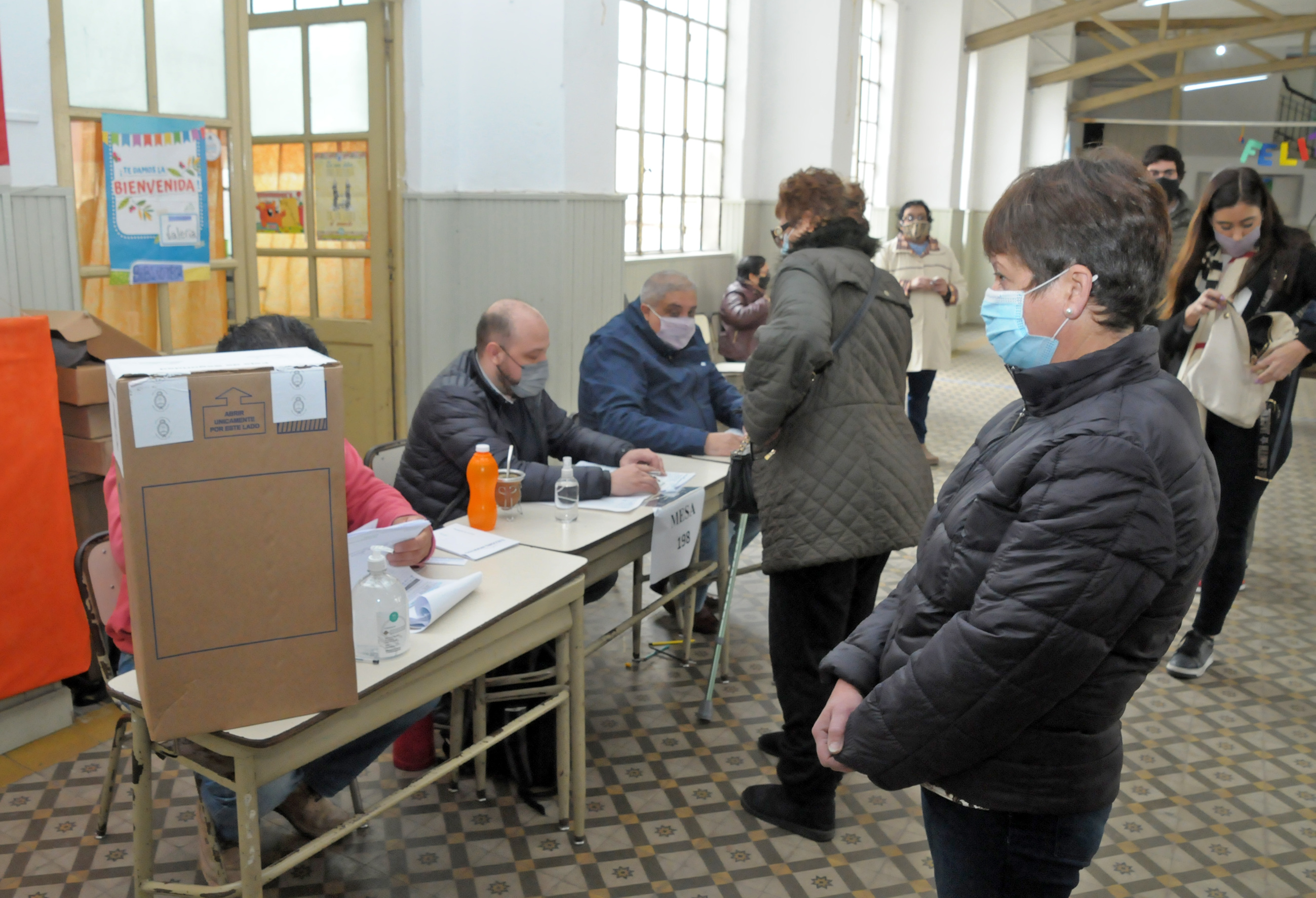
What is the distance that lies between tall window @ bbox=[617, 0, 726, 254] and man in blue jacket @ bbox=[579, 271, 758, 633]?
3526mm

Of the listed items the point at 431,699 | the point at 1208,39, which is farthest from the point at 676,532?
the point at 1208,39

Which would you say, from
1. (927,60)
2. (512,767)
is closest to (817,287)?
(512,767)

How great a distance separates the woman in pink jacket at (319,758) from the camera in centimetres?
201

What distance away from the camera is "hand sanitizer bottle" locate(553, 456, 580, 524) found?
272cm

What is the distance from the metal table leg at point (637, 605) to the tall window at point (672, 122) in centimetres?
399

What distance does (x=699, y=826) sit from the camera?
2635 mm

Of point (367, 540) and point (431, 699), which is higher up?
point (367, 540)

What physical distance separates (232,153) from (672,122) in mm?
4486

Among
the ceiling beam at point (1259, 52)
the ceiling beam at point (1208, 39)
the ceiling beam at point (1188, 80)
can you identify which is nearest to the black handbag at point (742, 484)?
the ceiling beam at point (1208, 39)

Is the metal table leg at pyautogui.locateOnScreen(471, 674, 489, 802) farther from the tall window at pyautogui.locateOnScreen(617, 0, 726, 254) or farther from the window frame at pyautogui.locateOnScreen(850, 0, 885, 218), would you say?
the window frame at pyautogui.locateOnScreen(850, 0, 885, 218)

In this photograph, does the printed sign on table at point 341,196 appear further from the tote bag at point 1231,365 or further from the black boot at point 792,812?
the tote bag at point 1231,365

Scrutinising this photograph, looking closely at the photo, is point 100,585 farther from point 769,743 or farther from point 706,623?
point 706,623

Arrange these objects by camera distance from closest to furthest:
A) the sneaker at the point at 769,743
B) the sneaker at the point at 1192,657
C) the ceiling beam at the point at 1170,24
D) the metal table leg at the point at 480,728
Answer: the metal table leg at the point at 480,728
the sneaker at the point at 769,743
the sneaker at the point at 1192,657
the ceiling beam at the point at 1170,24

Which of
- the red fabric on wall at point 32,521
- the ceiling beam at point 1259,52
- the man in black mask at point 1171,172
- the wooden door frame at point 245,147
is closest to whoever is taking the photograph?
the red fabric on wall at point 32,521
